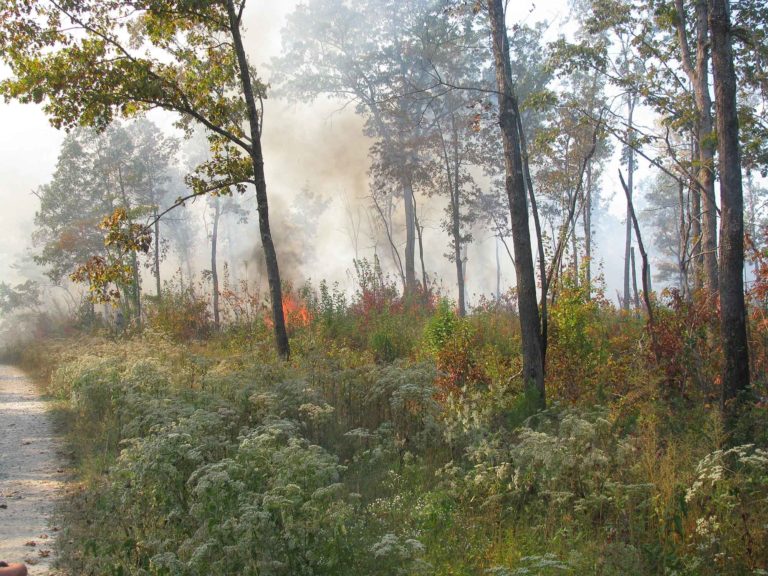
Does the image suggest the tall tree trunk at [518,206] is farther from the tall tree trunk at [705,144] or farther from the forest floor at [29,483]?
the tall tree trunk at [705,144]

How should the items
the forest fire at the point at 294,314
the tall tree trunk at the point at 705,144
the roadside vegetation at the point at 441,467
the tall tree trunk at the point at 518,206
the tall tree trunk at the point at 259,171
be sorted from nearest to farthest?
1. the roadside vegetation at the point at 441,467
2. the tall tree trunk at the point at 518,206
3. the tall tree trunk at the point at 259,171
4. the tall tree trunk at the point at 705,144
5. the forest fire at the point at 294,314

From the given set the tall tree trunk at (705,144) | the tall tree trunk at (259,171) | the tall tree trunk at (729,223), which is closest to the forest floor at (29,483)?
the tall tree trunk at (259,171)

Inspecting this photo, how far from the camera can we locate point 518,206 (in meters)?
8.42

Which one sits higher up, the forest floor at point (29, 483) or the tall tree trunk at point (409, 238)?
the tall tree trunk at point (409, 238)

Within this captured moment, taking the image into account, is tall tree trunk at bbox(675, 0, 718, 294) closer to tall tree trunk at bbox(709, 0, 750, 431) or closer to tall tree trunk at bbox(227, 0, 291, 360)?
tall tree trunk at bbox(709, 0, 750, 431)

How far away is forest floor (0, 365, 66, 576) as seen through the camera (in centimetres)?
527

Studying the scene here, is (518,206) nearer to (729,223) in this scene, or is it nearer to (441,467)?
(729,223)

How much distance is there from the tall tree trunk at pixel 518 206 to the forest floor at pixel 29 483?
5793 mm

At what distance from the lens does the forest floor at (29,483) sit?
5.27 meters

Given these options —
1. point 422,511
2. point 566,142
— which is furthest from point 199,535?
point 566,142

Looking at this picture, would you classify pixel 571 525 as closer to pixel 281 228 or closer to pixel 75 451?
pixel 75 451

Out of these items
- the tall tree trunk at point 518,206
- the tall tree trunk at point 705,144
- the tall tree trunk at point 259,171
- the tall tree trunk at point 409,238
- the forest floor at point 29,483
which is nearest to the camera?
the forest floor at point 29,483

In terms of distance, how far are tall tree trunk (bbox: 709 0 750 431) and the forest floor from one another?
6551 millimetres

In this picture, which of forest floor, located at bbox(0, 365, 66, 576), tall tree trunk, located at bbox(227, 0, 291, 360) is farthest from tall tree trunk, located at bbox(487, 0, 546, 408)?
forest floor, located at bbox(0, 365, 66, 576)
